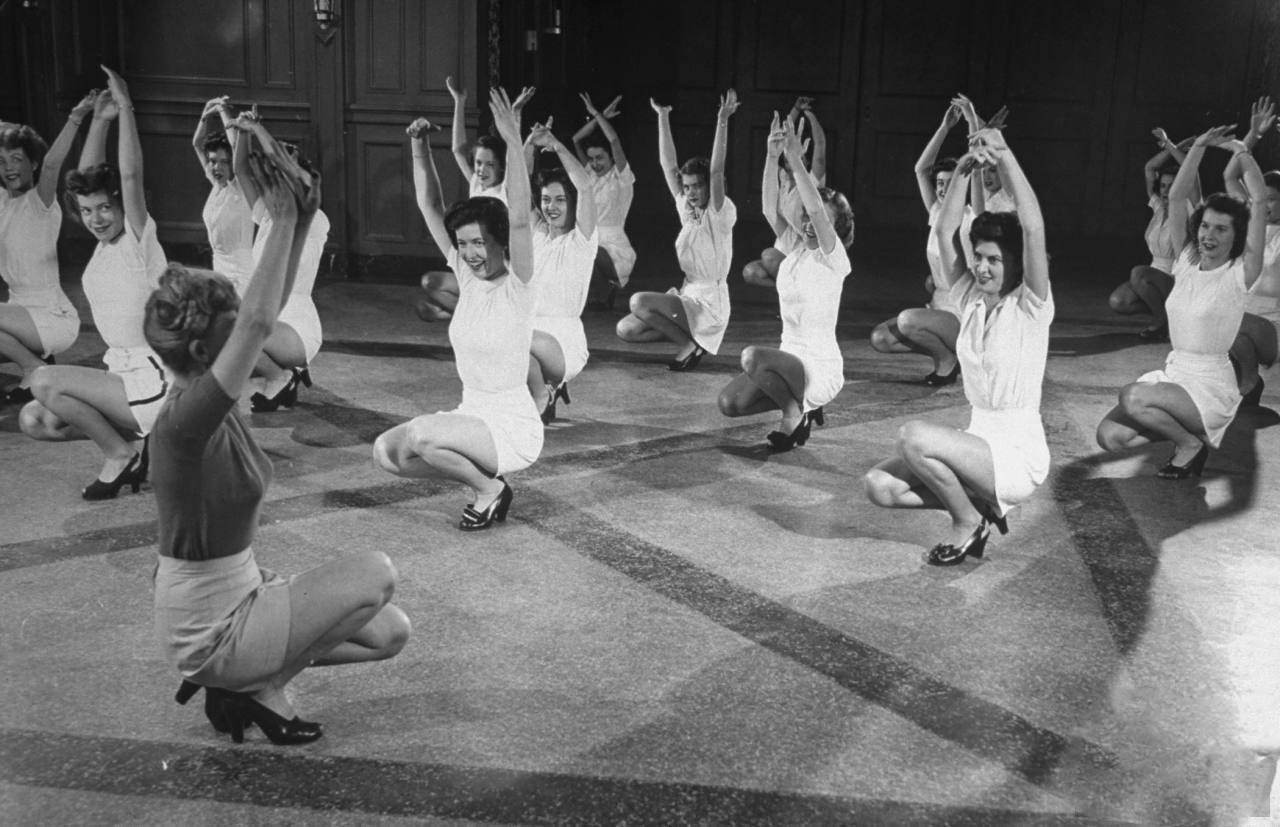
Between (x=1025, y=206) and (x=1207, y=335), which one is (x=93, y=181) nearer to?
(x=1025, y=206)

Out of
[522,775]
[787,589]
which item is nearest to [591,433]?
[787,589]

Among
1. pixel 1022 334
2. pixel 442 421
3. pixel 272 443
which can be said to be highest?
Result: pixel 1022 334

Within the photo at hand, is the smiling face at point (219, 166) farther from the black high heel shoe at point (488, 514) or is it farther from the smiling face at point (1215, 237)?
the smiling face at point (1215, 237)

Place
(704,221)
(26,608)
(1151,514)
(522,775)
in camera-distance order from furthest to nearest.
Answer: (704,221) → (1151,514) → (26,608) → (522,775)

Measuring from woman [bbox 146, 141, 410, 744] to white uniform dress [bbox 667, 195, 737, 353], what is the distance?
4476 millimetres

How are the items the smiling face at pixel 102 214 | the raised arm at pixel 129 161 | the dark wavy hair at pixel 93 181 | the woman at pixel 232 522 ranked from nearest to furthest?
the woman at pixel 232 522 < the raised arm at pixel 129 161 < the dark wavy hair at pixel 93 181 < the smiling face at pixel 102 214

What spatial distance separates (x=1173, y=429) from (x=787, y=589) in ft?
7.49

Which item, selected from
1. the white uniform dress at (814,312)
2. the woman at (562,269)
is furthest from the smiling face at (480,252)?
the white uniform dress at (814,312)

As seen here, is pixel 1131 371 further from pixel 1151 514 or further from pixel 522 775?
pixel 522 775

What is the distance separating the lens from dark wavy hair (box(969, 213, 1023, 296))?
404 cm

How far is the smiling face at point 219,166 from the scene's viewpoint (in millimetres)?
6531

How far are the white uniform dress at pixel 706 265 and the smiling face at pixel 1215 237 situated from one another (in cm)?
242

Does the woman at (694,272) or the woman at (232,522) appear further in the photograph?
the woman at (694,272)

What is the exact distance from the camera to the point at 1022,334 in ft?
13.6
